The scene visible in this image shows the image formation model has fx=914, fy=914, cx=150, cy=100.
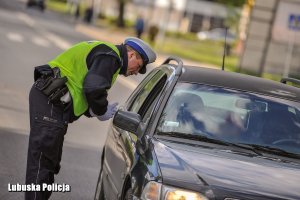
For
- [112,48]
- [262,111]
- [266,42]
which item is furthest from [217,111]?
[266,42]

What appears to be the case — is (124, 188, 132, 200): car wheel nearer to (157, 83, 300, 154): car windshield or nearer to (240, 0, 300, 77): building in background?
(157, 83, 300, 154): car windshield

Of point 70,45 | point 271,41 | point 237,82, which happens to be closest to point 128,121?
point 237,82

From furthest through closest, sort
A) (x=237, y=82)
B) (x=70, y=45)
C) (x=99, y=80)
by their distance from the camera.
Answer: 1. (x=70, y=45)
2. (x=237, y=82)
3. (x=99, y=80)

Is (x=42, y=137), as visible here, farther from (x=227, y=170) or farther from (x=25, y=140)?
(x=25, y=140)

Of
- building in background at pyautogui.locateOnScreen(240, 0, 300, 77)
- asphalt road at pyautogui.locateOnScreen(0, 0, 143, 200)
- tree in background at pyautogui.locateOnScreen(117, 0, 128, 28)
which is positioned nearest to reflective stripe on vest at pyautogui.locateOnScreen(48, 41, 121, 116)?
asphalt road at pyautogui.locateOnScreen(0, 0, 143, 200)

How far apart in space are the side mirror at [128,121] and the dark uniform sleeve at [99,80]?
0.18 meters

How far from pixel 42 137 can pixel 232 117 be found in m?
1.36

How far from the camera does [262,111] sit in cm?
670

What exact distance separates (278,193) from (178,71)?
190cm

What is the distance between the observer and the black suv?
17.5 ft

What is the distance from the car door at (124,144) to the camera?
20.7 ft

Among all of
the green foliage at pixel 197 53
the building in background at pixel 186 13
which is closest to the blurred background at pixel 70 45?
the green foliage at pixel 197 53

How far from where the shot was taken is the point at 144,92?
7.36 metres

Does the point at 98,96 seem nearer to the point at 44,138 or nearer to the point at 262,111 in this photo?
the point at 44,138
